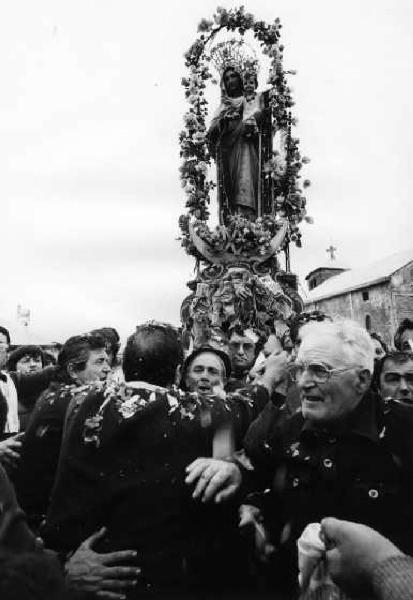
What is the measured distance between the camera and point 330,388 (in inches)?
84.8

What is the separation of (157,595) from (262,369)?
1301 mm

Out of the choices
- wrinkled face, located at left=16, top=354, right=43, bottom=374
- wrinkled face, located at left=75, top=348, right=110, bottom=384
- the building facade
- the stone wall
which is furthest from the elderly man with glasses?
the stone wall

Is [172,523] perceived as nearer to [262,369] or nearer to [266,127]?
[262,369]

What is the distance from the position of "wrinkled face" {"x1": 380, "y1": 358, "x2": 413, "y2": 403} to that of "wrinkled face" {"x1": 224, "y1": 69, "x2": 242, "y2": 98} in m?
9.24

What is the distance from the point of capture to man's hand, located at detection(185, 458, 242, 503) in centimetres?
215

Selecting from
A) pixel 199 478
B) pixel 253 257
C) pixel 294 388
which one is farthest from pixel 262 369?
pixel 253 257

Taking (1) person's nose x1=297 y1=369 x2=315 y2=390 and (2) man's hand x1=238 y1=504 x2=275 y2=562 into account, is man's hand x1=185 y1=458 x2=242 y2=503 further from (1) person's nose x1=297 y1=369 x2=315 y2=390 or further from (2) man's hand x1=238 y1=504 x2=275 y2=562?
(1) person's nose x1=297 y1=369 x2=315 y2=390

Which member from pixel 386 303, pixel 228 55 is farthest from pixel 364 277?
pixel 228 55

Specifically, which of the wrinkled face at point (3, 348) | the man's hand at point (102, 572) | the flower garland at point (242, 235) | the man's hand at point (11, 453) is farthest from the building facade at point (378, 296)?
the man's hand at point (102, 572)

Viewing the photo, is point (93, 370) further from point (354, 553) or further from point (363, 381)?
point (354, 553)

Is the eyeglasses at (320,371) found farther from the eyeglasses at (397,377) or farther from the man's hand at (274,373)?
the eyeglasses at (397,377)

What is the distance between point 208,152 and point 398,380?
883cm

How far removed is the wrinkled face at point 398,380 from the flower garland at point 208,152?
7.07m

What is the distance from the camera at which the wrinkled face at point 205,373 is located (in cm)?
386
